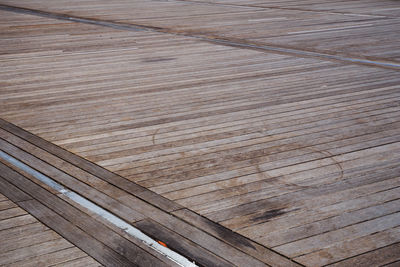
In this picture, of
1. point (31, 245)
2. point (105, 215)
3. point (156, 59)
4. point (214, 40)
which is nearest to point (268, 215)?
point (105, 215)

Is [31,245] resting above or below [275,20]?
below

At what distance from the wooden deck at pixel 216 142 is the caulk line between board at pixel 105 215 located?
0.03 meters

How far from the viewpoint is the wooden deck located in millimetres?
2012

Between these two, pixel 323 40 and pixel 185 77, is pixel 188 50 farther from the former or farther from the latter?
pixel 323 40

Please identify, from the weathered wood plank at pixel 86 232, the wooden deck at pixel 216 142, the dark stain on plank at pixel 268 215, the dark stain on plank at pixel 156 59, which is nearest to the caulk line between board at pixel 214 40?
the wooden deck at pixel 216 142

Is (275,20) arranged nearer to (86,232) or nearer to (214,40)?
(214,40)

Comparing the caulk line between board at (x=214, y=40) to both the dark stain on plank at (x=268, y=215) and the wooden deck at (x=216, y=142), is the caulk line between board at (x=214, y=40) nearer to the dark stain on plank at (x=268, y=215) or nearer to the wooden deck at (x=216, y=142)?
the wooden deck at (x=216, y=142)

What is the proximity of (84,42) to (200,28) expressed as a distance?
69.3 inches

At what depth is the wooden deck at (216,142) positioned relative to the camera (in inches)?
79.2

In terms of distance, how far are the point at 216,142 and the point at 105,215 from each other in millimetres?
993

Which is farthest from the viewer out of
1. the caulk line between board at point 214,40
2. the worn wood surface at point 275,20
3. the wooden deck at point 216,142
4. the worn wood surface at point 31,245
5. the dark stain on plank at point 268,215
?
the worn wood surface at point 275,20

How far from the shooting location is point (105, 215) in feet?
7.08

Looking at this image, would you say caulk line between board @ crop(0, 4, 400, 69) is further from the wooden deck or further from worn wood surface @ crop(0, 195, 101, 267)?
worn wood surface @ crop(0, 195, 101, 267)

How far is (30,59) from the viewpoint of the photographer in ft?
16.8
